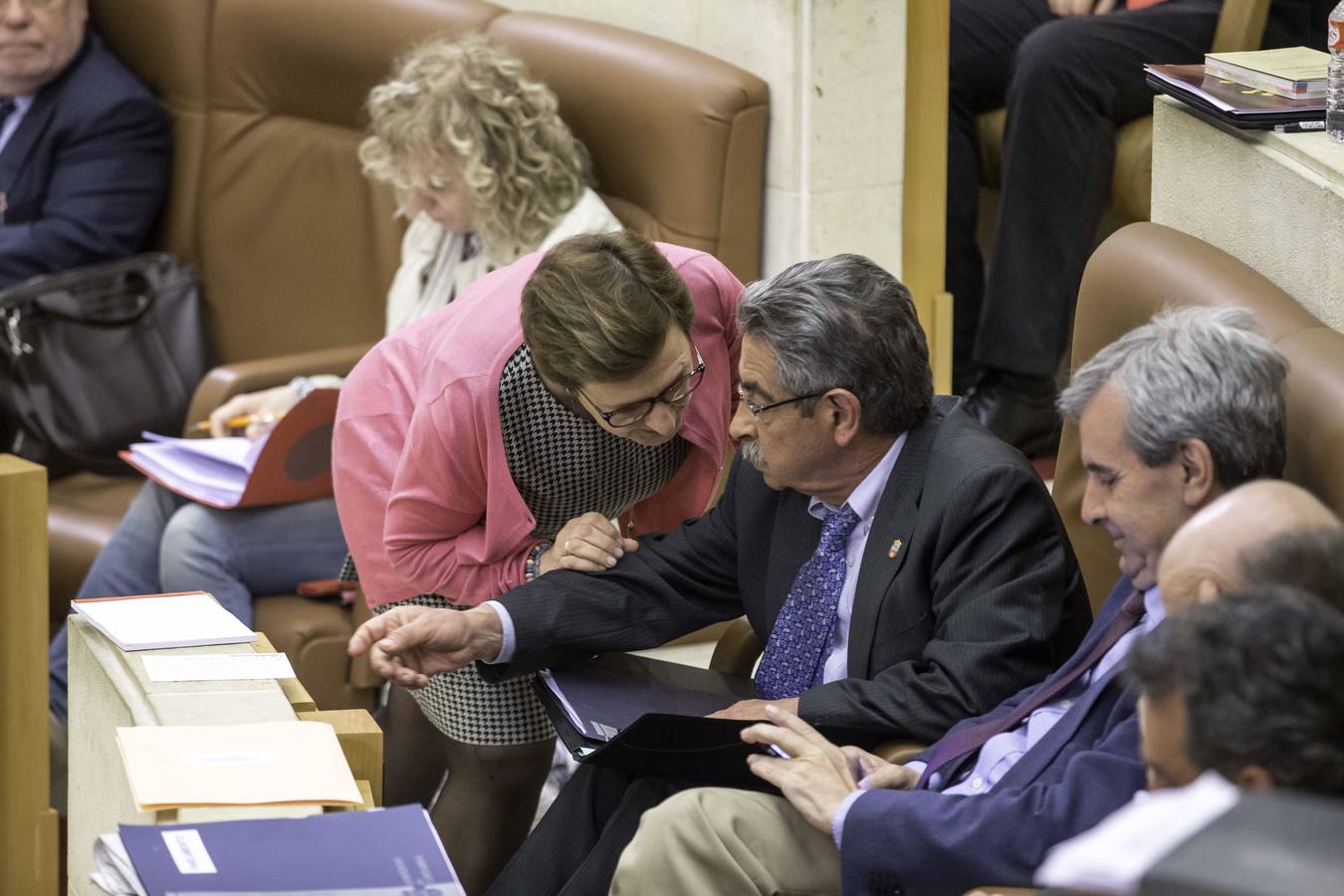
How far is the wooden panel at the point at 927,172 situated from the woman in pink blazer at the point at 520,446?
1068mm

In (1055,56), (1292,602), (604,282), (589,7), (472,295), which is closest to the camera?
(1292,602)

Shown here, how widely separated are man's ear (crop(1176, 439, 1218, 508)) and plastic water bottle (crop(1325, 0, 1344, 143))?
66 cm

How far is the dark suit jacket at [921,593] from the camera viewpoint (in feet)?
7.22

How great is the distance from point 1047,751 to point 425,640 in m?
0.85

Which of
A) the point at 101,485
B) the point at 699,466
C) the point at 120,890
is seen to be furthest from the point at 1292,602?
the point at 101,485

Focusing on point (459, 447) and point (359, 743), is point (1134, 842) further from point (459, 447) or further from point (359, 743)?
point (459, 447)

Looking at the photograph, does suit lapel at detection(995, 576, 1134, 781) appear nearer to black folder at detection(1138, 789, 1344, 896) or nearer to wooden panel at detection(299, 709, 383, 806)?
A: wooden panel at detection(299, 709, 383, 806)

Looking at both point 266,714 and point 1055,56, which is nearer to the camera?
point 266,714

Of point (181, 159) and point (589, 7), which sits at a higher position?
point (589, 7)

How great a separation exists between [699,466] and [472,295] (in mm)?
431

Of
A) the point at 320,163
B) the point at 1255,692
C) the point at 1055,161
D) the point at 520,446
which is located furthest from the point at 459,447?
the point at 320,163

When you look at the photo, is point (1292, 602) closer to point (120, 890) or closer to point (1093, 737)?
point (1093, 737)

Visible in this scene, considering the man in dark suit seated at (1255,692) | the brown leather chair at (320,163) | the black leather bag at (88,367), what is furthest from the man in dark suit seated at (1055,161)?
the man in dark suit seated at (1255,692)

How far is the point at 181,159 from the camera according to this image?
4.63 meters
